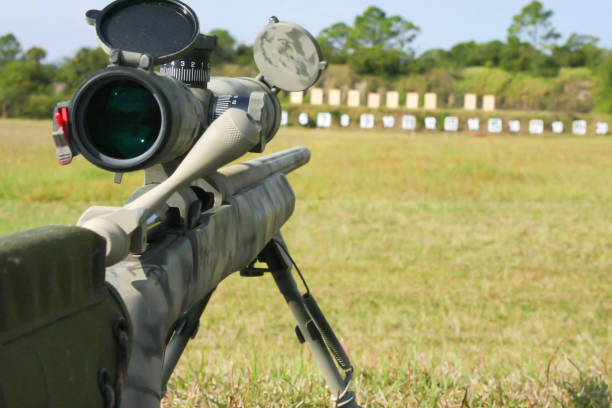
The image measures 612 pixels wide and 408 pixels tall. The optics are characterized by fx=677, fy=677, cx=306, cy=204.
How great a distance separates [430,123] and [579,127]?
8.03 meters

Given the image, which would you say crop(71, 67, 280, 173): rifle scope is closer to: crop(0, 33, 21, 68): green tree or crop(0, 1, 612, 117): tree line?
crop(0, 1, 612, 117): tree line

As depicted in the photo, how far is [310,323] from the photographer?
6.31ft

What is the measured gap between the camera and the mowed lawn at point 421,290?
2.38 m

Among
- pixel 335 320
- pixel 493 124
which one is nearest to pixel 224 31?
pixel 493 124

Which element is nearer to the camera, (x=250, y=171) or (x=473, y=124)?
(x=250, y=171)

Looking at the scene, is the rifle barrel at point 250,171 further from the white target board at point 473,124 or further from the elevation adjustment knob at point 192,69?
the white target board at point 473,124

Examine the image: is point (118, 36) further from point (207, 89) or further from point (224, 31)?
point (224, 31)

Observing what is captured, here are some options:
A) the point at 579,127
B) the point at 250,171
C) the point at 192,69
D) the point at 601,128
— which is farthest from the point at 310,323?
the point at 579,127

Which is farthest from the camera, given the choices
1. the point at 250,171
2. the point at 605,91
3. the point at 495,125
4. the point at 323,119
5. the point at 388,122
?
the point at 605,91

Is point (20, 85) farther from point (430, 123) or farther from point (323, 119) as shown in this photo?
point (430, 123)

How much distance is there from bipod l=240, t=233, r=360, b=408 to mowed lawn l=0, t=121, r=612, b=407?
12.9 inches

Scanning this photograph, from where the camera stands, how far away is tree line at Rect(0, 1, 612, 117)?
116 feet

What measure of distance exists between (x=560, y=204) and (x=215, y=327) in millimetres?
6476

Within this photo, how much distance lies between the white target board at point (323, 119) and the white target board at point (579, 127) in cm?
1335
